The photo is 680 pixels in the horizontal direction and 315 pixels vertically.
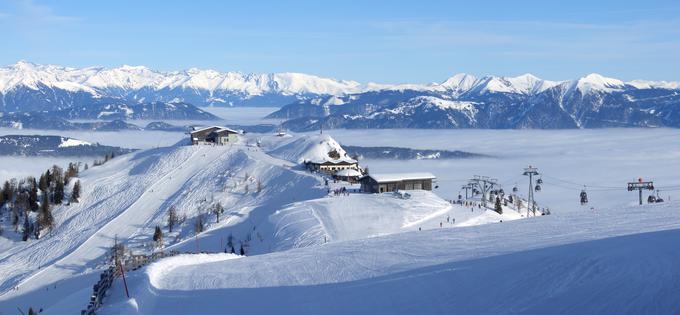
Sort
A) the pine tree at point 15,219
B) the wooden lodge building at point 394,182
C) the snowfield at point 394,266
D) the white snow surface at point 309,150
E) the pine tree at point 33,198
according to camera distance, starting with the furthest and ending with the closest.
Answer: the white snow surface at point 309,150 → the pine tree at point 33,198 → the pine tree at point 15,219 → the wooden lodge building at point 394,182 → the snowfield at point 394,266

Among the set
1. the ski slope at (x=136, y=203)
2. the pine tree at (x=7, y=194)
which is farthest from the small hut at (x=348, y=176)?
the pine tree at (x=7, y=194)

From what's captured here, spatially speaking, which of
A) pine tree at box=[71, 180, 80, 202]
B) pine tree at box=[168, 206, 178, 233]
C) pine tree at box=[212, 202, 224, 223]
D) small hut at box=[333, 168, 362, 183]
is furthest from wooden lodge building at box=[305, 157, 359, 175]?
pine tree at box=[71, 180, 80, 202]

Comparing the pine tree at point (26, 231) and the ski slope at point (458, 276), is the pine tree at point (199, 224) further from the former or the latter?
the ski slope at point (458, 276)

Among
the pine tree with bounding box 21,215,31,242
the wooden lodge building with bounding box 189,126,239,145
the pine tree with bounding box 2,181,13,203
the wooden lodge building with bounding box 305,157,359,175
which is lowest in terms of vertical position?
the pine tree with bounding box 21,215,31,242

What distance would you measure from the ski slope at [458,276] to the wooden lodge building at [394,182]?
39.6 metres

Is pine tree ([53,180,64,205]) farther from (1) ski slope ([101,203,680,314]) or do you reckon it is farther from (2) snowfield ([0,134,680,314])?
(1) ski slope ([101,203,680,314])

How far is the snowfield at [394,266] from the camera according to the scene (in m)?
20.8

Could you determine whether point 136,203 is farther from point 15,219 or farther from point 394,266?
point 394,266

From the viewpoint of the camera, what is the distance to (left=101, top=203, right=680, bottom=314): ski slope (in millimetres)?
19984

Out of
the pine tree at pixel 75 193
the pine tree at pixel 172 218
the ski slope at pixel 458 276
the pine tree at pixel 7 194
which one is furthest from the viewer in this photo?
the pine tree at pixel 7 194

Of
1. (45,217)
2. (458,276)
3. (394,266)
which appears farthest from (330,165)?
(458,276)

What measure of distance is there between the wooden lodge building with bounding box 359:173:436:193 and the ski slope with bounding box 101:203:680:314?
39599mm

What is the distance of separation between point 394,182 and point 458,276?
5207cm

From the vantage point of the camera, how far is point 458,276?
24094mm
